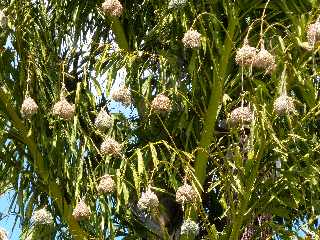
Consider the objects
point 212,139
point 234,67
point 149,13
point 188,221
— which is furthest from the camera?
point 149,13

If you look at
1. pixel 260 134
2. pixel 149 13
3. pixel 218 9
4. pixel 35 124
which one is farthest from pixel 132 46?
pixel 260 134

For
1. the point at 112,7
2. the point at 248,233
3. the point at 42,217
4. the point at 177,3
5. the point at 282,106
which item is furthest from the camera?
the point at 248,233

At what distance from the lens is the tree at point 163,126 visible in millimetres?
3033

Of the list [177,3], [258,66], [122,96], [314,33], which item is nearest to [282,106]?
[258,66]

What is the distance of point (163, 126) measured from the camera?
132 inches

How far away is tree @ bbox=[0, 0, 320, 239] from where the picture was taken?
3033mm

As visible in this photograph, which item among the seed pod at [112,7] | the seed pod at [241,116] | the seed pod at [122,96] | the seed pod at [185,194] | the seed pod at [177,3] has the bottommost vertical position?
the seed pod at [185,194]

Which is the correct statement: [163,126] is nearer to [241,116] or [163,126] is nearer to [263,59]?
[241,116]

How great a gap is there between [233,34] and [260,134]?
2.02ft

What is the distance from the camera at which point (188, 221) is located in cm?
276

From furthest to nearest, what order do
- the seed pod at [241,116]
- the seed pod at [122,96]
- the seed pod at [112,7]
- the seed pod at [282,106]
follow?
the seed pod at [112,7], the seed pod at [122,96], the seed pod at [241,116], the seed pod at [282,106]

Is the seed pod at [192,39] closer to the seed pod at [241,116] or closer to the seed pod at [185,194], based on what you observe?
the seed pod at [241,116]

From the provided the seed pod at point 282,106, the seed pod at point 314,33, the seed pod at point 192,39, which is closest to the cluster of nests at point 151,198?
the seed pod at point 282,106

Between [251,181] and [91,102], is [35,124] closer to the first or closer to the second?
[91,102]
